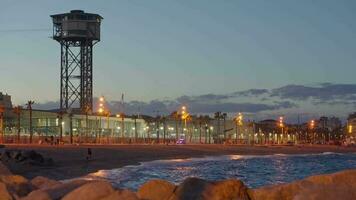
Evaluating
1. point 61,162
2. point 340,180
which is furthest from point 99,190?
point 61,162

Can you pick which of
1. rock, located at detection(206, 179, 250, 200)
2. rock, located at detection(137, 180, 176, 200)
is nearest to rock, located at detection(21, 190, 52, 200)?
rock, located at detection(137, 180, 176, 200)

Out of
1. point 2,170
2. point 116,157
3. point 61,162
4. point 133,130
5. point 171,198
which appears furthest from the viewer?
point 133,130

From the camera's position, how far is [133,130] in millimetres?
165125

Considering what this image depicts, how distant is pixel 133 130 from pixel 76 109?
24.8 meters

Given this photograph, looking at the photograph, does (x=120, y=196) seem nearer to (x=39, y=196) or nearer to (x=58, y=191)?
(x=39, y=196)

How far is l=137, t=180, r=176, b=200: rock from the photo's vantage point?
12.9 meters

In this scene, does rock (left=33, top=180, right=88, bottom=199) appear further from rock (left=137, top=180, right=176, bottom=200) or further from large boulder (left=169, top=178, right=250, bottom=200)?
large boulder (left=169, top=178, right=250, bottom=200)

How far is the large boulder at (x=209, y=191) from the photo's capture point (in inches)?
491

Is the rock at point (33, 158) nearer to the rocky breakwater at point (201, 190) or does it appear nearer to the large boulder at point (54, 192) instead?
the rocky breakwater at point (201, 190)

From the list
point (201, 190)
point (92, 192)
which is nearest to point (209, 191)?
point (201, 190)

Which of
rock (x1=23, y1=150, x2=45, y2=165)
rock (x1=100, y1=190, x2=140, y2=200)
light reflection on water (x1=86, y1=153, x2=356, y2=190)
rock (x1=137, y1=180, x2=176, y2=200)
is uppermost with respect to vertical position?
rock (x1=100, y1=190, x2=140, y2=200)

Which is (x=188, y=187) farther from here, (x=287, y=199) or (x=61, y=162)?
(x=61, y=162)

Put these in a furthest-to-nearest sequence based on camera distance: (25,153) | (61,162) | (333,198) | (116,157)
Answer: (116,157) → (61,162) → (25,153) → (333,198)

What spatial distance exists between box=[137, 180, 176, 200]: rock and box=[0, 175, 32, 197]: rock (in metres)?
3.06
